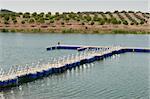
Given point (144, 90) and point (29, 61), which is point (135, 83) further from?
point (29, 61)

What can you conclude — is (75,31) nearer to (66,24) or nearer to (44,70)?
(66,24)

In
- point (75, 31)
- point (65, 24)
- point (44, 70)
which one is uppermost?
point (44, 70)

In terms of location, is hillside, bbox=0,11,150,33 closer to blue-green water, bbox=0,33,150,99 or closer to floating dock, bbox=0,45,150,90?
floating dock, bbox=0,45,150,90

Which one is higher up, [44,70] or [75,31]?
[44,70]

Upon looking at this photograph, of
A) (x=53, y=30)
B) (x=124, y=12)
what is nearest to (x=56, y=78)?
(x=53, y=30)

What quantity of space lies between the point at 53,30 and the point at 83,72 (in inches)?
3198

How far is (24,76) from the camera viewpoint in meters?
42.3

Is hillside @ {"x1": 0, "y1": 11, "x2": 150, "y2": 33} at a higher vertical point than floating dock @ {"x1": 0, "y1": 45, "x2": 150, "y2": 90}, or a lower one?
lower

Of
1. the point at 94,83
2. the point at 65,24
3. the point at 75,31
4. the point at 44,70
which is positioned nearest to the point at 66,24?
the point at 65,24

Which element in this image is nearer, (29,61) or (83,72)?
(83,72)

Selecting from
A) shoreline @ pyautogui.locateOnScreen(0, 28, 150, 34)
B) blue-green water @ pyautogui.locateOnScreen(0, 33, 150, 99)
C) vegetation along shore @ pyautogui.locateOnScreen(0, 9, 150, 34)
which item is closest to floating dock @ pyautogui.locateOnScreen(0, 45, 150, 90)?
blue-green water @ pyautogui.locateOnScreen(0, 33, 150, 99)

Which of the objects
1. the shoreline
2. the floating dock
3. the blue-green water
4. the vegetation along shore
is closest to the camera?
the blue-green water

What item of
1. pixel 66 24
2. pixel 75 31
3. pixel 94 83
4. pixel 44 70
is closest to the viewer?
pixel 94 83

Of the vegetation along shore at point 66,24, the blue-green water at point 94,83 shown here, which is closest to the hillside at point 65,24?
the vegetation along shore at point 66,24
